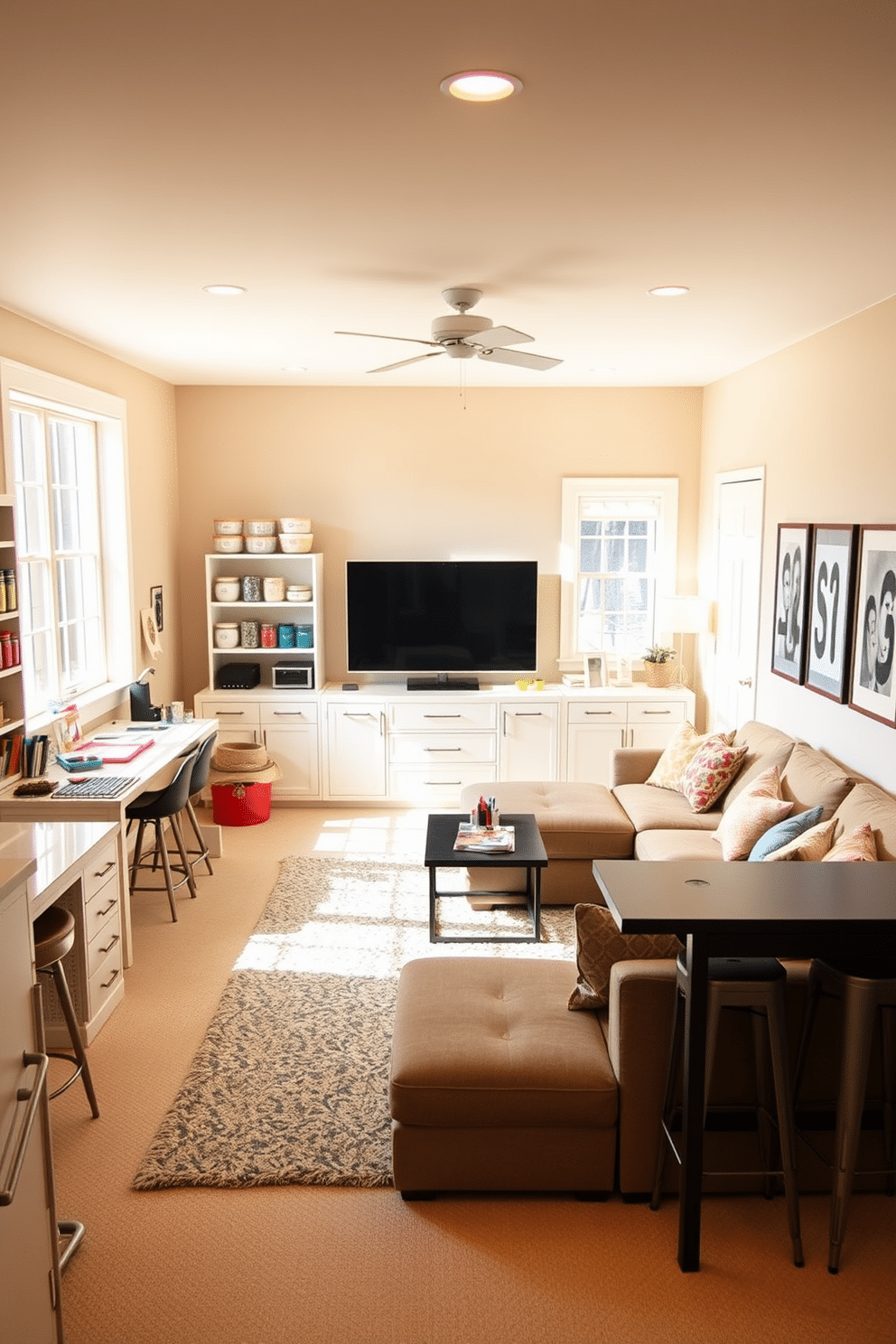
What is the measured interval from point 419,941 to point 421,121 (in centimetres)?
341

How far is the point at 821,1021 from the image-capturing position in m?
2.92

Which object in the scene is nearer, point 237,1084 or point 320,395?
point 237,1084

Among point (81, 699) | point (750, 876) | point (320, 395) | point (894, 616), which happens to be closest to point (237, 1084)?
point (750, 876)

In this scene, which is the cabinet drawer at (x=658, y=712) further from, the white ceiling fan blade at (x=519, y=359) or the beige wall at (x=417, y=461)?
the white ceiling fan blade at (x=519, y=359)

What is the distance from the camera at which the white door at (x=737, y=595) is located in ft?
19.2

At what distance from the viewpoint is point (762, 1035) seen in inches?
109

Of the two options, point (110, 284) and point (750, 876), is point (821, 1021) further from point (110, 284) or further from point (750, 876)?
point (110, 284)

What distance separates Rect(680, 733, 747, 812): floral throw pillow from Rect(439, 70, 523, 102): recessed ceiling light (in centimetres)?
359

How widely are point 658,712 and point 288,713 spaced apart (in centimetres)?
237

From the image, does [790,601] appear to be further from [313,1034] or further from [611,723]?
[313,1034]

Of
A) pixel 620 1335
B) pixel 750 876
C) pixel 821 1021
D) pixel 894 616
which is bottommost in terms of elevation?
pixel 620 1335

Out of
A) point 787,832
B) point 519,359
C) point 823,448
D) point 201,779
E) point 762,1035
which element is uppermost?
point 519,359

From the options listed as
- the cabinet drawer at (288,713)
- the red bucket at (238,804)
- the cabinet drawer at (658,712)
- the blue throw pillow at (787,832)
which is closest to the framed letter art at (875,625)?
the blue throw pillow at (787,832)

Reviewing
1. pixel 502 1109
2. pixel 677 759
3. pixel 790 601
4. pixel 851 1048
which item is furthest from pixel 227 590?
pixel 851 1048
